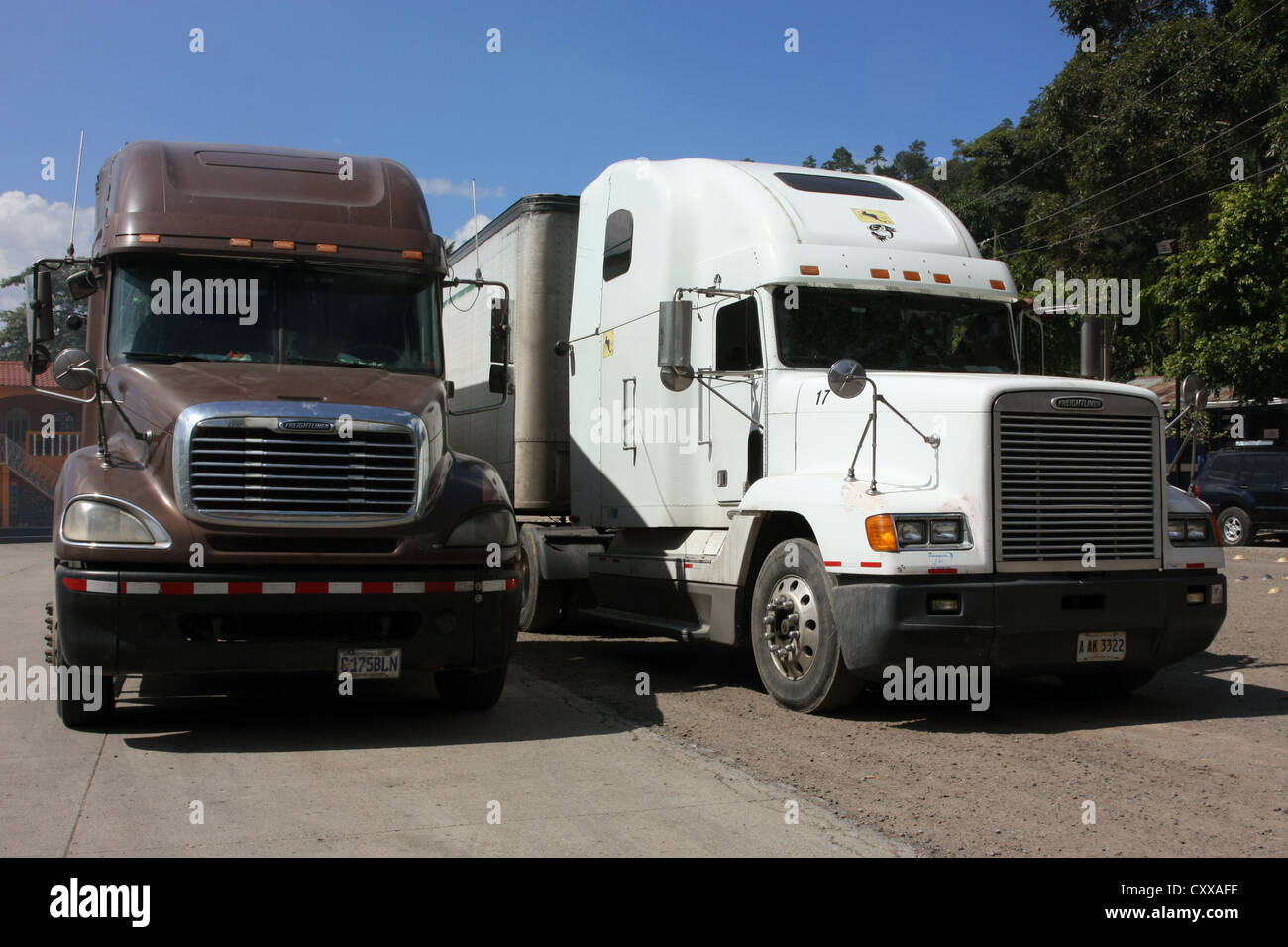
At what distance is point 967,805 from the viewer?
594 centimetres

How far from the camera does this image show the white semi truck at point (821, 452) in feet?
24.8

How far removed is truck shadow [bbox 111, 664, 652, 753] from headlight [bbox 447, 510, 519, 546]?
3.77 ft

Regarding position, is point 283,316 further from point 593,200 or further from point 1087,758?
point 1087,758

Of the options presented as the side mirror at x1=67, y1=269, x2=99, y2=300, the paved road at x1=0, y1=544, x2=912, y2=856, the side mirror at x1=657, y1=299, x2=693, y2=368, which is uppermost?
the side mirror at x1=67, y1=269, x2=99, y2=300

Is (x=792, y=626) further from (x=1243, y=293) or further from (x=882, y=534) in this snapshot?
(x=1243, y=293)

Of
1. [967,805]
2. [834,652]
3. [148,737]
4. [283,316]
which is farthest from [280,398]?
[967,805]

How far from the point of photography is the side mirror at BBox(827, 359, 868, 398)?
7602 mm

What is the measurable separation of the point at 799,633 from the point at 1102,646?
184 cm

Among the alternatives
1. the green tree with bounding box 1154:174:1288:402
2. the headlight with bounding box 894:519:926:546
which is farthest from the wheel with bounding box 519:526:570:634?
the green tree with bounding box 1154:174:1288:402

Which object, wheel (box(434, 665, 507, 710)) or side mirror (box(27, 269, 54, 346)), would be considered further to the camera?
side mirror (box(27, 269, 54, 346))

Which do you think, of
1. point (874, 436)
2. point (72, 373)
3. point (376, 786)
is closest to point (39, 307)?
point (72, 373)

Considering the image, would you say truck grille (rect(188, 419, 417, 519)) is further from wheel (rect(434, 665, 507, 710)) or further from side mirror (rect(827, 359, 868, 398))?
side mirror (rect(827, 359, 868, 398))

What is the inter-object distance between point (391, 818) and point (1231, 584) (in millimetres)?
13857

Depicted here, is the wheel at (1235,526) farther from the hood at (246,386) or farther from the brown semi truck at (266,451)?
the hood at (246,386)
